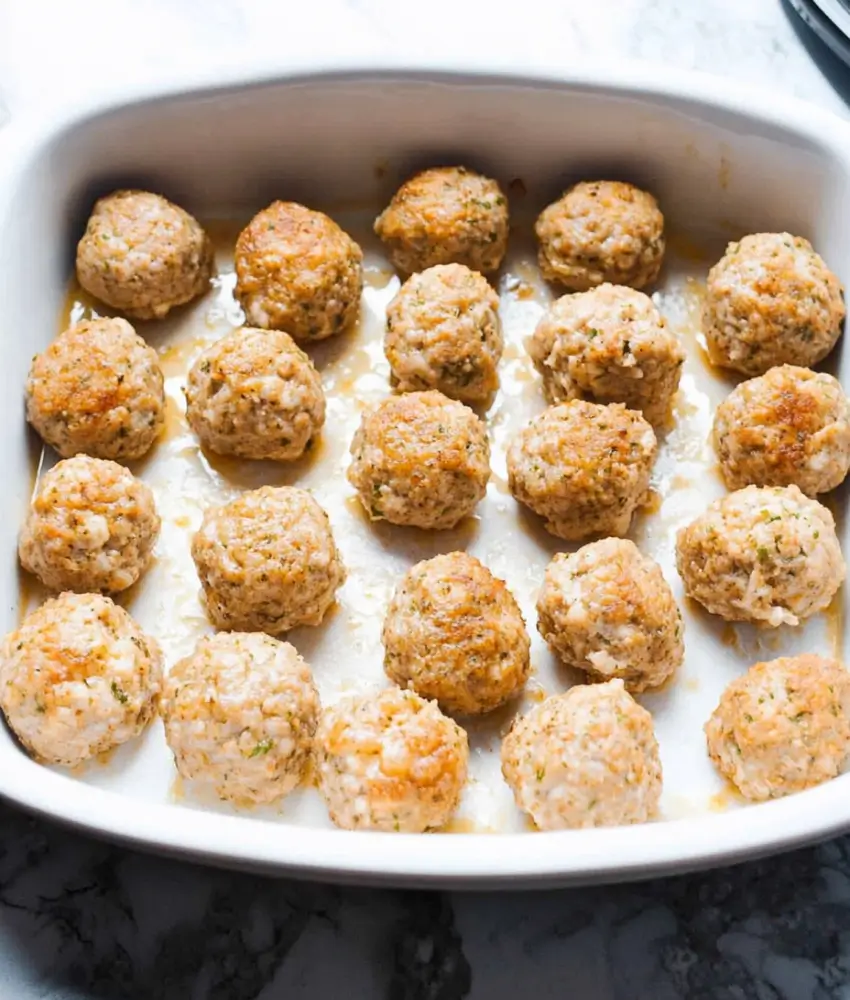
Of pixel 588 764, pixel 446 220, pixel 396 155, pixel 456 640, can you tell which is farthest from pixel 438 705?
pixel 396 155

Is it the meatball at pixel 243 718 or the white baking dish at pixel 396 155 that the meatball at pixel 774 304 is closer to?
the white baking dish at pixel 396 155

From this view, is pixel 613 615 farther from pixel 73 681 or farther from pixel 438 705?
pixel 73 681

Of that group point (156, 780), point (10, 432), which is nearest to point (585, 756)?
point (156, 780)

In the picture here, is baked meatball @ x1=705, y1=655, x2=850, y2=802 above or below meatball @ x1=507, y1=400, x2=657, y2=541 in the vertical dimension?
below

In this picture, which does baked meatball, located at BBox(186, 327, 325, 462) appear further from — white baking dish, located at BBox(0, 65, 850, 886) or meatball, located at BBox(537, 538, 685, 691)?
meatball, located at BBox(537, 538, 685, 691)

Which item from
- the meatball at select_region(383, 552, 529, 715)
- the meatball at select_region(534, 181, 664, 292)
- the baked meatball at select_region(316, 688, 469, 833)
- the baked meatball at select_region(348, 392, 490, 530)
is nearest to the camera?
the baked meatball at select_region(316, 688, 469, 833)

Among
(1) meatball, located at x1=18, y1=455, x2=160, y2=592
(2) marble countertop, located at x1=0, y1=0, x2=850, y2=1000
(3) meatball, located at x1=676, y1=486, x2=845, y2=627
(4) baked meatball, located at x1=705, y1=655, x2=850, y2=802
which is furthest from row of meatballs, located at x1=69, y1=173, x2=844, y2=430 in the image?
(2) marble countertop, located at x1=0, y1=0, x2=850, y2=1000

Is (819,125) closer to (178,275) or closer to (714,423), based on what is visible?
(714,423)
